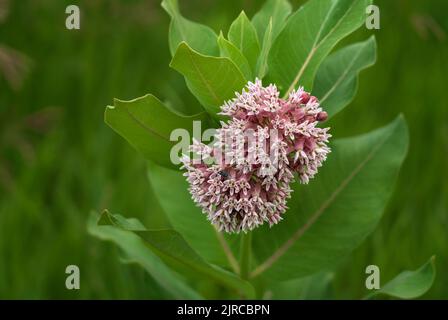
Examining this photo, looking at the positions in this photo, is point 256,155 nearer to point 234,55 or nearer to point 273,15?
point 234,55

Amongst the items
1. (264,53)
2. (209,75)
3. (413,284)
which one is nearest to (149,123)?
(209,75)

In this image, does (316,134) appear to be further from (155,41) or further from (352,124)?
(155,41)

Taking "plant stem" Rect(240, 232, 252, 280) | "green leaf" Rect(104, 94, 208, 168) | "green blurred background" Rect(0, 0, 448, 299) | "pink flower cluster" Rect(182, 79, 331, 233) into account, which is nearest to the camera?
"pink flower cluster" Rect(182, 79, 331, 233)

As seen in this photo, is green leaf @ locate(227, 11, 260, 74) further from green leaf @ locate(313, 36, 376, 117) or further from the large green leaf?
green leaf @ locate(313, 36, 376, 117)

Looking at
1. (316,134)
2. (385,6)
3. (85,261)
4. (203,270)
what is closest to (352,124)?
(385,6)

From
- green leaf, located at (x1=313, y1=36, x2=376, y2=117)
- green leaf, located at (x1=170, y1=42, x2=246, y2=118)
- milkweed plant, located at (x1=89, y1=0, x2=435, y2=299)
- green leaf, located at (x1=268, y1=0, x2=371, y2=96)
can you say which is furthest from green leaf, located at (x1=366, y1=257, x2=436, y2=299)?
green leaf, located at (x1=170, y1=42, x2=246, y2=118)

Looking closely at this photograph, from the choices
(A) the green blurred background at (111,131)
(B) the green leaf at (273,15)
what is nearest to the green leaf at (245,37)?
(B) the green leaf at (273,15)
